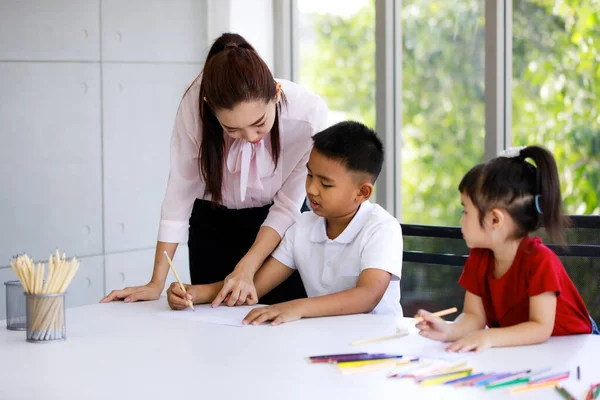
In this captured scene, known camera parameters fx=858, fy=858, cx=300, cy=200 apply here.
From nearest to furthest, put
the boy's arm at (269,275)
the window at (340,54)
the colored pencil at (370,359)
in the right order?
1. the colored pencil at (370,359)
2. the boy's arm at (269,275)
3. the window at (340,54)

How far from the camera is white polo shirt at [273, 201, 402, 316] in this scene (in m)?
2.17

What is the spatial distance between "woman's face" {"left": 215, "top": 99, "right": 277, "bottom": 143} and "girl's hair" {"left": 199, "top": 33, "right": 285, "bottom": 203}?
15 mm

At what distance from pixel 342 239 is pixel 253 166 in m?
0.35

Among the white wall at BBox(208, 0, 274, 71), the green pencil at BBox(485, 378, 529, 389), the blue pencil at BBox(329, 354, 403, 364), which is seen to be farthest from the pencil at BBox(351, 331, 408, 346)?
the white wall at BBox(208, 0, 274, 71)

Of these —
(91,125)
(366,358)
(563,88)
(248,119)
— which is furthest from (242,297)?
(563,88)

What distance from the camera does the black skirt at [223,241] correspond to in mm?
2492

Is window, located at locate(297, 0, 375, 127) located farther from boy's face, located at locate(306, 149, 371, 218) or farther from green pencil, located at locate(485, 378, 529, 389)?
green pencil, located at locate(485, 378, 529, 389)

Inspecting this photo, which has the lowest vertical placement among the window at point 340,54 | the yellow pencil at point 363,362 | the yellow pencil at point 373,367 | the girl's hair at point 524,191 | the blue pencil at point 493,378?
the yellow pencil at point 373,367

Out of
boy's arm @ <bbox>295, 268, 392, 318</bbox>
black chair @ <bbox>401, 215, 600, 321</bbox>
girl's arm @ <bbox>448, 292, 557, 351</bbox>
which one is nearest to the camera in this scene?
girl's arm @ <bbox>448, 292, 557, 351</bbox>

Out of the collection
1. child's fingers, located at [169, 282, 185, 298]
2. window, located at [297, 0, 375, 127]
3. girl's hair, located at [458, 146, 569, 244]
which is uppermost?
window, located at [297, 0, 375, 127]

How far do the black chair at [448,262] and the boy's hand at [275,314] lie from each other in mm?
571

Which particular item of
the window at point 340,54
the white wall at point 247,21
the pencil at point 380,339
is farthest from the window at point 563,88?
the pencil at point 380,339

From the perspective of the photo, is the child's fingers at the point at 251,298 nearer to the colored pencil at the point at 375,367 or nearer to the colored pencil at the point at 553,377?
the colored pencil at the point at 375,367

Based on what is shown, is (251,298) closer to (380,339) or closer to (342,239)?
(342,239)
